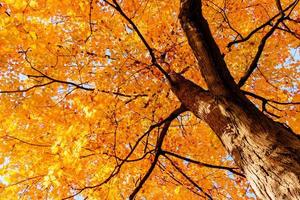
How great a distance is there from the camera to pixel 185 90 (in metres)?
3.90

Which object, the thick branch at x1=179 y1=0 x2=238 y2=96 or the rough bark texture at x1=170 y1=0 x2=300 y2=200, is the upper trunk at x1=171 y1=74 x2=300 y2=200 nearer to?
the rough bark texture at x1=170 y1=0 x2=300 y2=200

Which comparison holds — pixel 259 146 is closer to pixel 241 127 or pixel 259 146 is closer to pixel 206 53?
pixel 241 127

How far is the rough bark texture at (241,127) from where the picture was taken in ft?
7.64

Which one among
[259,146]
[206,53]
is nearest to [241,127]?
[259,146]

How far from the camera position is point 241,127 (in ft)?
9.24

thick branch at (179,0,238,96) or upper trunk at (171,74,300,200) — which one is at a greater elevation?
thick branch at (179,0,238,96)

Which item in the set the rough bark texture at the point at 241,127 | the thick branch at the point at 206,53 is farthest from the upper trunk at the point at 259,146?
the thick branch at the point at 206,53

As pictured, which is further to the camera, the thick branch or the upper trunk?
the thick branch

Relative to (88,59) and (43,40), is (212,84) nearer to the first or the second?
(43,40)

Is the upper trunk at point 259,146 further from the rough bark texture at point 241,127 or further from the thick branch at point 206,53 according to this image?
the thick branch at point 206,53

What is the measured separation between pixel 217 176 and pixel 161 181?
50.9 inches

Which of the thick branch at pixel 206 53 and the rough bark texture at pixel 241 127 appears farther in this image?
the thick branch at pixel 206 53

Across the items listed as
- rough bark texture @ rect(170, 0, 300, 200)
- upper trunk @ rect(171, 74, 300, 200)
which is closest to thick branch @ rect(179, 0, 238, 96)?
rough bark texture @ rect(170, 0, 300, 200)

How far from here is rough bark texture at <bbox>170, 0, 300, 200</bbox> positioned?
233 centimetres
